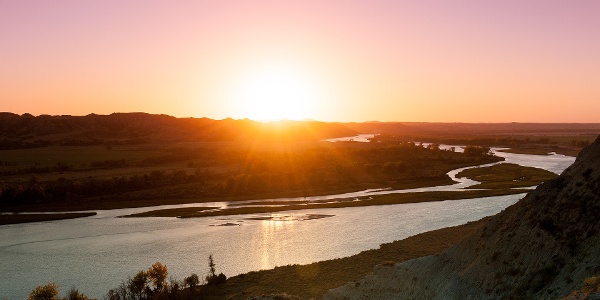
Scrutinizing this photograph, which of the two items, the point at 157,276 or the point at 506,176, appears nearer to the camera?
the point at 157,276

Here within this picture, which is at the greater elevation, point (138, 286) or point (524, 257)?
point (524, 257)

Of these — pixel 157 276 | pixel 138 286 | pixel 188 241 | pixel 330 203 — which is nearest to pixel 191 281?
pixel 157 276

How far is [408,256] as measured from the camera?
44.2 m

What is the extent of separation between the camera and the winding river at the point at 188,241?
45250 mm

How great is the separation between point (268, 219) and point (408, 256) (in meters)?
29.9

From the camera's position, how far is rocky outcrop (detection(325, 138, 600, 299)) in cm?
2334

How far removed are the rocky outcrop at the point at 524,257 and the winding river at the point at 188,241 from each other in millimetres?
17132

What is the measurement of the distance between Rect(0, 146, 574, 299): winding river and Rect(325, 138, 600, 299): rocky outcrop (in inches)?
674

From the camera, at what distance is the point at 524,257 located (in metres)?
25.6

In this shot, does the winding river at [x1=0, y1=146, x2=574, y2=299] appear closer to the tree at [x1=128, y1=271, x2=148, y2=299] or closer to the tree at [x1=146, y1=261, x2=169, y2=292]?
the tree at [x1=128, y1=271, x2=148, y2=299]

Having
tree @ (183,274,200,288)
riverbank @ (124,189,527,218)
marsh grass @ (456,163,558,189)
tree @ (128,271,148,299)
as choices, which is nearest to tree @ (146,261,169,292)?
tree @ (128,271,148,299)

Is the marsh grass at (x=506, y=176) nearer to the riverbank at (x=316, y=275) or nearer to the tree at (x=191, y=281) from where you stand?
the riverbank at (x=316, y=275)

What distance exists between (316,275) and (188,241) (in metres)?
23.0

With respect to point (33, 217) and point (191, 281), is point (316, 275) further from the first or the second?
point (33, 217)
